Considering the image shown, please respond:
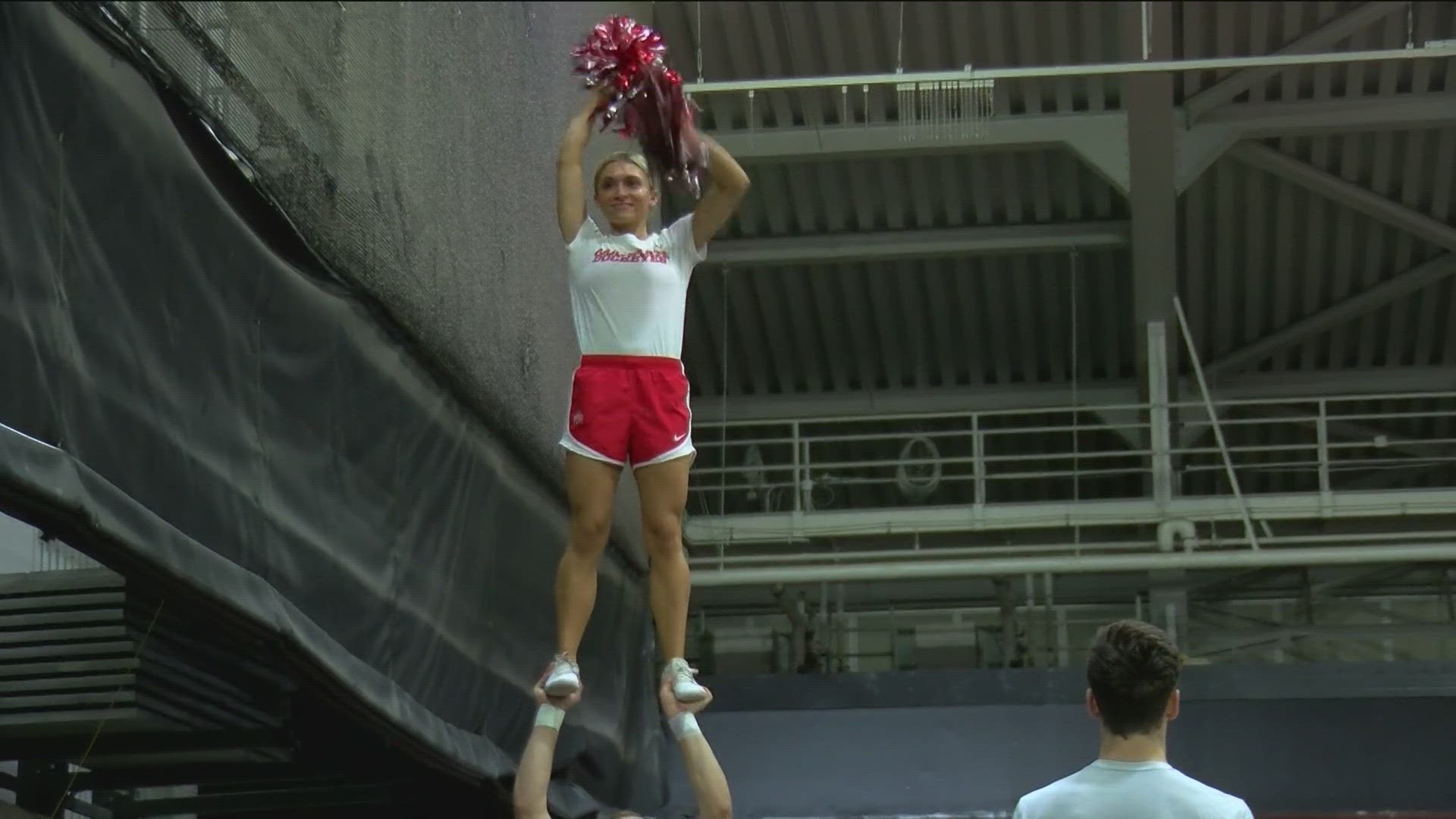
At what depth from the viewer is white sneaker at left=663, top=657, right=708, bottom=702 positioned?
5.01 meters

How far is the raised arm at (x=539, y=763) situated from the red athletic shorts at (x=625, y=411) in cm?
68

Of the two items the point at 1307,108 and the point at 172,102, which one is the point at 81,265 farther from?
the point at 1307,108

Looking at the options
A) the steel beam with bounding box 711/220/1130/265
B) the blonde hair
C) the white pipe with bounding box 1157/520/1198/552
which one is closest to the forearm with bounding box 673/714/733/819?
the blonde hair

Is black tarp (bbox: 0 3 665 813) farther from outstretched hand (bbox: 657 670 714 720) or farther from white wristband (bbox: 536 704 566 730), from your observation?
outstretched hand (bbox: 657 670 714 720)

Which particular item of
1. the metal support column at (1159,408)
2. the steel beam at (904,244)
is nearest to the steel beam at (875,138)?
the steel beam at (904,244)

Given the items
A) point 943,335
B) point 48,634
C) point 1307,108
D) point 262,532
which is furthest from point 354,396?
point 943,335

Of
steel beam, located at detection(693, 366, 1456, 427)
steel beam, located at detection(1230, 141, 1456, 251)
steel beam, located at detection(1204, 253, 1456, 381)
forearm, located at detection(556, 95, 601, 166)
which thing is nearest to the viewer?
forearm, located at detection(556, 95, 601, 166)

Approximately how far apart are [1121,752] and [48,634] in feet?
11.1

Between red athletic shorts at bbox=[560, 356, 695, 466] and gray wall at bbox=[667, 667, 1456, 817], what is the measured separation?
3376 millimetres

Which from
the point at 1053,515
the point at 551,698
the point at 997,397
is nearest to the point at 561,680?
the point at 551,698

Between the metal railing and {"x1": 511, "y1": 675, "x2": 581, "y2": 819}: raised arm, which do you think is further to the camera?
the metal railing

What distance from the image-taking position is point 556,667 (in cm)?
495

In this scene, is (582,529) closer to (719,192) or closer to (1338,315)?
(719,192)

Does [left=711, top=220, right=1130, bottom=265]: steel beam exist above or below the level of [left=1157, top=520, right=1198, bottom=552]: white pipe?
above
